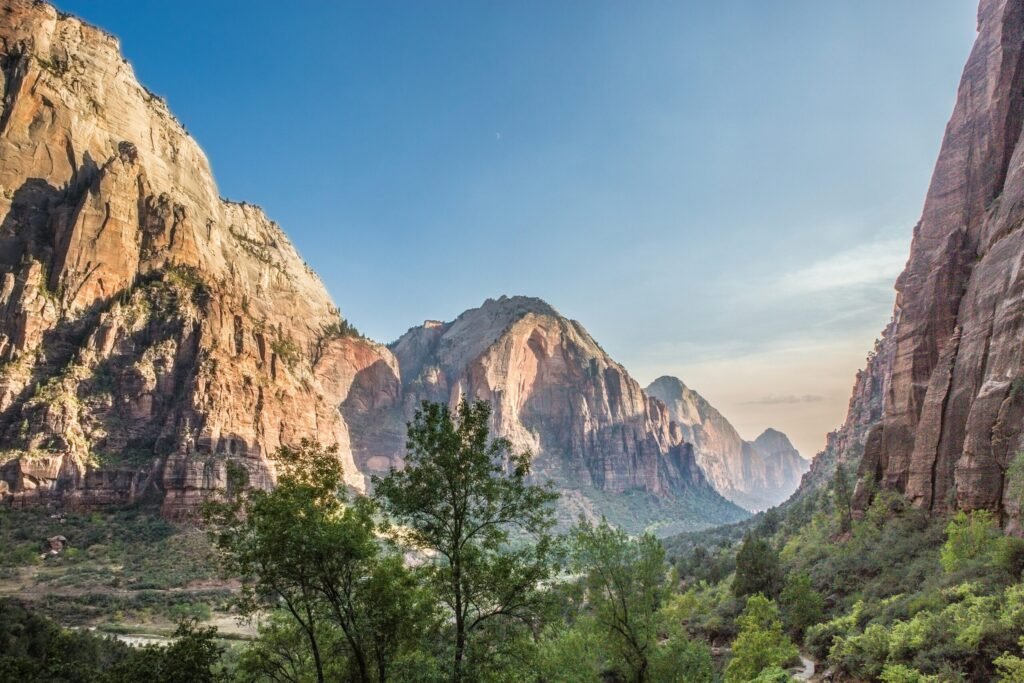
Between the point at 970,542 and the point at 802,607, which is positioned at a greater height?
the point at 970,542

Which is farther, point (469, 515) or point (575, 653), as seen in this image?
point (575, 653)

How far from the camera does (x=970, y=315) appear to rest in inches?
1455

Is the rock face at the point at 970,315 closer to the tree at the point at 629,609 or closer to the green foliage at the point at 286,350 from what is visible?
the tree at the point at 629,609

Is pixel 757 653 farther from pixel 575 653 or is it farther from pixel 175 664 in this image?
pixel 175 664

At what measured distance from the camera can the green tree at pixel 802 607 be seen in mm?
33812

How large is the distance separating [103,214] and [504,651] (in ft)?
351

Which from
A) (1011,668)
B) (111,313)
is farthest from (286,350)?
(1011,668)

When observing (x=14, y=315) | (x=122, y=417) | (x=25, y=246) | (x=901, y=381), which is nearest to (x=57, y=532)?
(x=122, y=417)

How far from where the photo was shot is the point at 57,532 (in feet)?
212

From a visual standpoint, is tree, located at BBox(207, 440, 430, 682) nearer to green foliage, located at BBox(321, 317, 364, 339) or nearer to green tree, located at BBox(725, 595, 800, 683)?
green tree, located at BBox(725, 595, 800, 683)

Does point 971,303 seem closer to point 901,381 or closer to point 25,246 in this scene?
point 901,381

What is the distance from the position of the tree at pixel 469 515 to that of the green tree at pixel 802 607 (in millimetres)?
27186

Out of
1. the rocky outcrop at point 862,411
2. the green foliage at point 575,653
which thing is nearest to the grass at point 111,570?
the green foliage at point 575,653

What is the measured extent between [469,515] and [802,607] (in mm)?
29613
